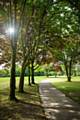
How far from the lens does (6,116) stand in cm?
1069

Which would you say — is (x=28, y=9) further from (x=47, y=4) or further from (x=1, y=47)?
(x=1, y=47)

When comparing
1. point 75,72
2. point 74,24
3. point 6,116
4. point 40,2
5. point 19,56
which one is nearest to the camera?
point 6,116

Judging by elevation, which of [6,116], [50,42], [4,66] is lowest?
[6,116]

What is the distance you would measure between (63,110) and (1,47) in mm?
15455

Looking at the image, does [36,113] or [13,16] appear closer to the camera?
[36,113]

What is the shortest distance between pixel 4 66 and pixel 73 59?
2012 cm

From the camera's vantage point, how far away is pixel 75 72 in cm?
9162

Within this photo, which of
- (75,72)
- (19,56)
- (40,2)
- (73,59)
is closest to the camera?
(40,2)

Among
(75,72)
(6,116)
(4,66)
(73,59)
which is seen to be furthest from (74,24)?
(75,72)

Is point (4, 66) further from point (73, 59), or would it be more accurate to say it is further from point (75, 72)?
point (75, 72)

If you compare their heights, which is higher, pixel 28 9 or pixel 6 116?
pixel 28 9

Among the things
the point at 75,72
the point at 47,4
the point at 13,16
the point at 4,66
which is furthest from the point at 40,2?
the point at 75,72

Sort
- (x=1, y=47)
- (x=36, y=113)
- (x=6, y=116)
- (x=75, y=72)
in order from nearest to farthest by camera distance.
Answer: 1. (x=6, y=116)
2. (x=36, y=113)
3. (x=1, y=47)
4. (x=75, y=72)

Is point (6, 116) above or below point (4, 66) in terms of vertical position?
below
